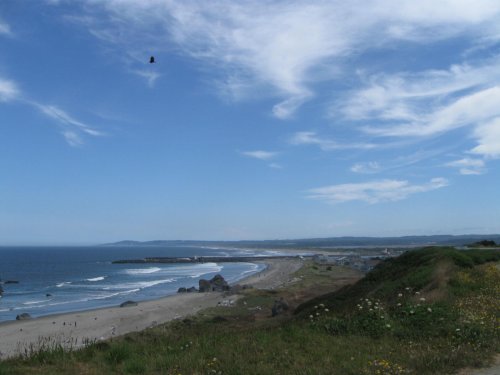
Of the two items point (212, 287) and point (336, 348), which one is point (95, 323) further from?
point (336, 348)

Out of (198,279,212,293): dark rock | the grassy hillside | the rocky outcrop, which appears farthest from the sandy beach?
the grassy hillside

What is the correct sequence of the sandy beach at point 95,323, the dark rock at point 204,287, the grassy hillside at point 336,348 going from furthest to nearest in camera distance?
the dark rock at point 204,287 → the sandy beach at point 95,323 → the grassy hillside at point 336,348

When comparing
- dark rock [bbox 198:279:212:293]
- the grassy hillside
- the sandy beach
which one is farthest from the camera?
dark rock [bbox 198:279:212:293]

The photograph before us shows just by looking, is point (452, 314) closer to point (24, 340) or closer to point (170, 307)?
point (24, 340)

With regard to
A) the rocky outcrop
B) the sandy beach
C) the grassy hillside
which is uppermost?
the grassy hillside

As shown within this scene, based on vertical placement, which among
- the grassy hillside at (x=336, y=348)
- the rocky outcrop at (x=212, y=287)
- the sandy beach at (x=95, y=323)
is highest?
the grassy hillside at (x=336, y=348)

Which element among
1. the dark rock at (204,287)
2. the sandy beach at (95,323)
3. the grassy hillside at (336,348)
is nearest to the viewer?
the grassy hillside at (336,348)

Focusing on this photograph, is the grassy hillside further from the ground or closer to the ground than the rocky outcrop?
further from the ground

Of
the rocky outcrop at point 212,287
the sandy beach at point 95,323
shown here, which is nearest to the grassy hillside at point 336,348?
the sandy beach at point 95,323

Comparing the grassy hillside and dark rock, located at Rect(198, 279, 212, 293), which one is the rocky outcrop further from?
the grassy hillside

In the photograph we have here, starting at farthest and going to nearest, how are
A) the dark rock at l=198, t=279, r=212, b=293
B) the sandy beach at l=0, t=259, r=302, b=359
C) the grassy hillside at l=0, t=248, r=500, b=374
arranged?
1. the dark rock at l=198, t=279, r=212, b=293
2. the sandy beach at l=0, t=259, r=302, b=359
3. the grassy hillside at l=0, t=248, r=500, b=374

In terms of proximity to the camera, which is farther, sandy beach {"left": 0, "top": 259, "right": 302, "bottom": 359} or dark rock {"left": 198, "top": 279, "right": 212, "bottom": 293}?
dark rock {"left": 198, "top": 279, "right": 212, "bottom": 293}

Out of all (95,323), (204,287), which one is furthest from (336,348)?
(204,287)

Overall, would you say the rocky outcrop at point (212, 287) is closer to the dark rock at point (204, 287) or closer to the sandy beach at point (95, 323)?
the dark rock at point (204, 287)
